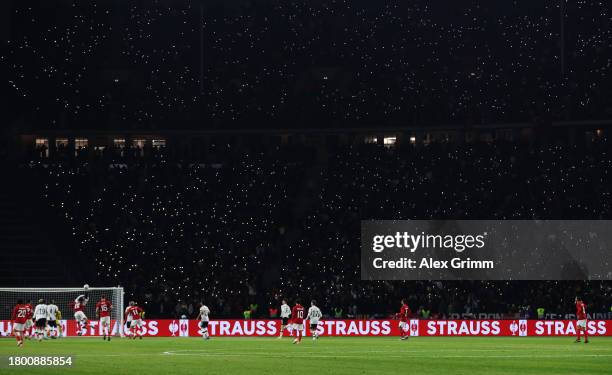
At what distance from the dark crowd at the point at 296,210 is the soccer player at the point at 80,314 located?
5848 mm

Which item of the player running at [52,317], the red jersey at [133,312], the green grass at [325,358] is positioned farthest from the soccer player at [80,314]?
the green grass at [325,358]

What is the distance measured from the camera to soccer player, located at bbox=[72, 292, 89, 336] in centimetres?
4734

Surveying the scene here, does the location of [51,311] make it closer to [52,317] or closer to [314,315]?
[52,317]

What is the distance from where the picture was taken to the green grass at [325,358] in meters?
26.2

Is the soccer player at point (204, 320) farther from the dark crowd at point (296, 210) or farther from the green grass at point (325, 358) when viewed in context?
the dark crowd at point (296, 210)

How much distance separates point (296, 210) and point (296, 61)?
42.9ft

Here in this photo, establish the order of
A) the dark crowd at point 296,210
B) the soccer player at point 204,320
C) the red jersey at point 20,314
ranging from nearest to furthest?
the red jersey at point 20,314
the soccer player at point 204,320
the dark crowd at point 296,210

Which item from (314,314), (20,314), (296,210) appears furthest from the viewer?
(296,210)

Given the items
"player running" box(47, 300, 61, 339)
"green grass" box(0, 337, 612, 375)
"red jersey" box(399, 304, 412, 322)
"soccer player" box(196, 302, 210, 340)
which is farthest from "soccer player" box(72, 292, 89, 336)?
"red jersey" box(399, 304, 412, 322)

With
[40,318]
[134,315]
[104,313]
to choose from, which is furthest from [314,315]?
[40,318]

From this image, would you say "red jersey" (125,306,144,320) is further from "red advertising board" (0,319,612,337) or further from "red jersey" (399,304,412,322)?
"red jersey" (399,304,412,322)

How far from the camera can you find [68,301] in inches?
2143

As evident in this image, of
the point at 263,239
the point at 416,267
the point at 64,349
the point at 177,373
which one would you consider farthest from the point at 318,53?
the point at 177,373

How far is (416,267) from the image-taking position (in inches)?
2176
